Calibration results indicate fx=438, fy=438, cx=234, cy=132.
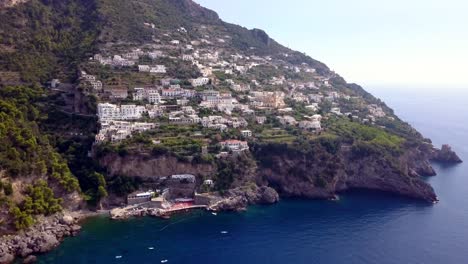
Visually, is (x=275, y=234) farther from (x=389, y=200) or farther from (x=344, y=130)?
(x=344, y=130)

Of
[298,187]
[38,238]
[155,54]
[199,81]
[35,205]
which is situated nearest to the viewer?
[38,238]

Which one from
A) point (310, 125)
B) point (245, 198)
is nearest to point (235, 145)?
point (245, 198)

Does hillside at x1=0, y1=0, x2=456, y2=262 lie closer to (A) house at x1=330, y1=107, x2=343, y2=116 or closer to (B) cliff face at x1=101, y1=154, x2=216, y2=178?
(B) cliff face at x1=101, y1=154, x2=216, y2=178

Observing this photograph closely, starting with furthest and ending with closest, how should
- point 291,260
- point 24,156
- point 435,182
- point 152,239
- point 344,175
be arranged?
1. point 435,182
2. point 344,175
3. point 24,156
4. point 152,239
5. point 291,260

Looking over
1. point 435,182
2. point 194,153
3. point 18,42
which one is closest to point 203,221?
point 194,153

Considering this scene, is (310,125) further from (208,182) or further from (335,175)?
(208,182)

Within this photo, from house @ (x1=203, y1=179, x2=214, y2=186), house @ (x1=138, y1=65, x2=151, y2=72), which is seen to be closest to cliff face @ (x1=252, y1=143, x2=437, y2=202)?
house @ (x1=203, y1=179, x2=214, y2=186)
